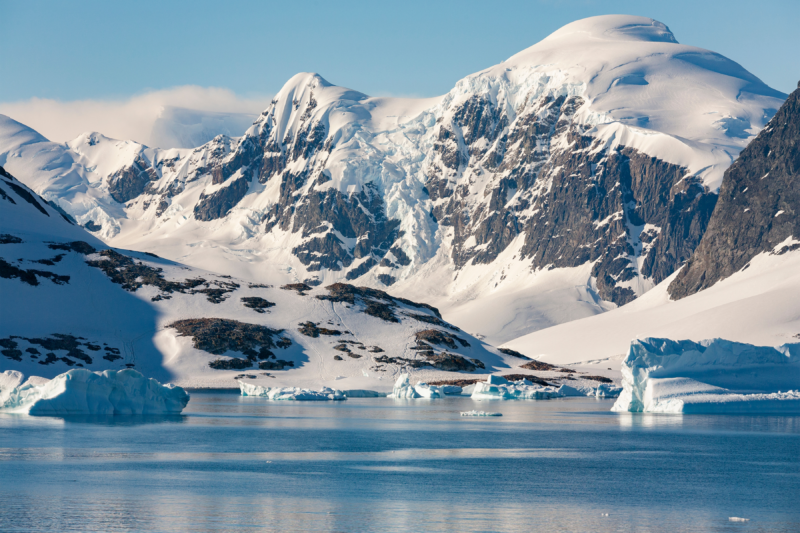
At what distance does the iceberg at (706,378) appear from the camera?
265ft

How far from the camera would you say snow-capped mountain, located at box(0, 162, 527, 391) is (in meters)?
148

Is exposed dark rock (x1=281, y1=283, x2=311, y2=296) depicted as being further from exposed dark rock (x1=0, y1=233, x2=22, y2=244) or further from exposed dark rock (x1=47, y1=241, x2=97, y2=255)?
exposed dark rock (x1=0, y1=233, x2=22, y2=244)

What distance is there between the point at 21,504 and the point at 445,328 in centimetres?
15057

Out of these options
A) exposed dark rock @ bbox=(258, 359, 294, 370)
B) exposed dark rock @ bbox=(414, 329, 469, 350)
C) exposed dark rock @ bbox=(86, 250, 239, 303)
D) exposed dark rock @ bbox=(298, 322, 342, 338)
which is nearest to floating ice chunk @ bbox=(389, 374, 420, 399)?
exposed dark rock @ bbox=(258, 359, 294, 370)

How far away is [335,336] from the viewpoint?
16688 centimetres

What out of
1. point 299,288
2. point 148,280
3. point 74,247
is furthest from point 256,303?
point 74,247

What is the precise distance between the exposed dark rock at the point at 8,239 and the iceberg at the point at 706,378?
132 m

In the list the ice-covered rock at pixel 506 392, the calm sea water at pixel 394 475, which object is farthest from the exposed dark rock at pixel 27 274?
the calm sea water at pixel 394 475

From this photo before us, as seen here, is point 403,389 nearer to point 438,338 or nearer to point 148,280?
point 438,338

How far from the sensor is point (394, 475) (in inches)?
1754

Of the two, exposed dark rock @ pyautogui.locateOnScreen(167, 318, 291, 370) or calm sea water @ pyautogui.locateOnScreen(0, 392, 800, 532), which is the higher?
exposed dark rock @ pyautogui.locateOnScreen(167, 318, 291, 370)

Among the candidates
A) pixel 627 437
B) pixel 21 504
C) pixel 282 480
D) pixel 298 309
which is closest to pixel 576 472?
pixel 282 480

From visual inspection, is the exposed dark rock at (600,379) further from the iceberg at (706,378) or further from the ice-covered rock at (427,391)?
the iceberg at (706,378)

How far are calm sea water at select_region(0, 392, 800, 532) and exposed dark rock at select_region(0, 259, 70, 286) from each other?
3758 inches
